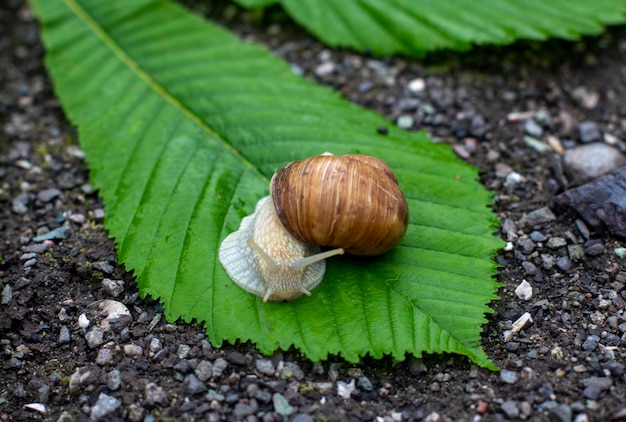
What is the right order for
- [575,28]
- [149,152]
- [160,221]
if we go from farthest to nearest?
1. [575,28]
2. [149,152]
3. [160,221]

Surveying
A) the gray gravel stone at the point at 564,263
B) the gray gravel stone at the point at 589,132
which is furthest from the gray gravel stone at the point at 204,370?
the gray gravel stone at the point at 589,132

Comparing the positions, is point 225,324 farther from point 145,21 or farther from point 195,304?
point 145,21

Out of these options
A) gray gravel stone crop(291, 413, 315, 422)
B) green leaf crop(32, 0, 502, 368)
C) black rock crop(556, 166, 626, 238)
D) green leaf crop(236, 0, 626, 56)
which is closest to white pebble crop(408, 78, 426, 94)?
green leaf crop(236, 0, 626, 56)

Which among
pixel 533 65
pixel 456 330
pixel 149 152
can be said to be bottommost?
pixel 456 330

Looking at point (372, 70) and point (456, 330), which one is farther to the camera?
point (372, 70)

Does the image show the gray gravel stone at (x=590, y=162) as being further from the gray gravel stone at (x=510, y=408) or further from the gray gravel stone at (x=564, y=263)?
the gray gravel stone at (x=510, y=408)

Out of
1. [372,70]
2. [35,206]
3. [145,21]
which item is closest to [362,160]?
[372,70]

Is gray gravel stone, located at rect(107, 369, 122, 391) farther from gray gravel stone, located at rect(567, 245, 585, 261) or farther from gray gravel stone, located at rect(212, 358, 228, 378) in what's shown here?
gray gravel stone, located at rect(567, 245, 585, 261)
